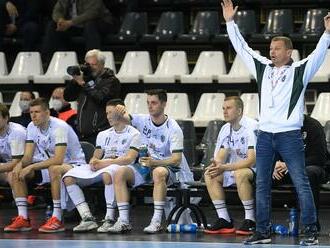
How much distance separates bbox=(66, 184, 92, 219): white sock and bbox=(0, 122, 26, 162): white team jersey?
933mm

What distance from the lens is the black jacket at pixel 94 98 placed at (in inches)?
490

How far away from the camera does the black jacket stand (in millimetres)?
12453

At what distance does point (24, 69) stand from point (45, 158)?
4.02 m

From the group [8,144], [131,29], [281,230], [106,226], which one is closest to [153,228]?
[106,226]

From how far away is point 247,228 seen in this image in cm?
1062

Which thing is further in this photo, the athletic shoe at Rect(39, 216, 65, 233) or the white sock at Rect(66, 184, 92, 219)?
the white sock at Rect(66, 184, 92, 219)

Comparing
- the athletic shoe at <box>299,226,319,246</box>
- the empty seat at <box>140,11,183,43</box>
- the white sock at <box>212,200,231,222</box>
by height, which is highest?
the empty seat at <box>140,11,183,43</box>

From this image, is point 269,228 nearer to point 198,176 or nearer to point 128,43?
point 198,176

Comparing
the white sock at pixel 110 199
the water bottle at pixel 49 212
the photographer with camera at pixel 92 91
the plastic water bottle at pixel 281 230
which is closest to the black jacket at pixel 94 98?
the photographer with camera at pixel 92 91

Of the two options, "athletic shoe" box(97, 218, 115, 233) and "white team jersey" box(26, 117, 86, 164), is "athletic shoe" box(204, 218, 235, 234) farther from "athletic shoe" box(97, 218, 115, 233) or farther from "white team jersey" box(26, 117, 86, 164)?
"white team jersey" box(26, 117, 86, 164)

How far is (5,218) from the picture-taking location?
12281 millimetres

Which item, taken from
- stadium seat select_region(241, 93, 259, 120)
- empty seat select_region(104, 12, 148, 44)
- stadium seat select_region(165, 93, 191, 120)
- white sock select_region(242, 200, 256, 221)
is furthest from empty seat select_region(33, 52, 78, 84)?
white sock select_region(242, 200, 256, 221)

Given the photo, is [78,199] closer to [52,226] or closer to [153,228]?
[52,226]

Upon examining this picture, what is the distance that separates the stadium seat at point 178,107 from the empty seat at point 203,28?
1520mm
